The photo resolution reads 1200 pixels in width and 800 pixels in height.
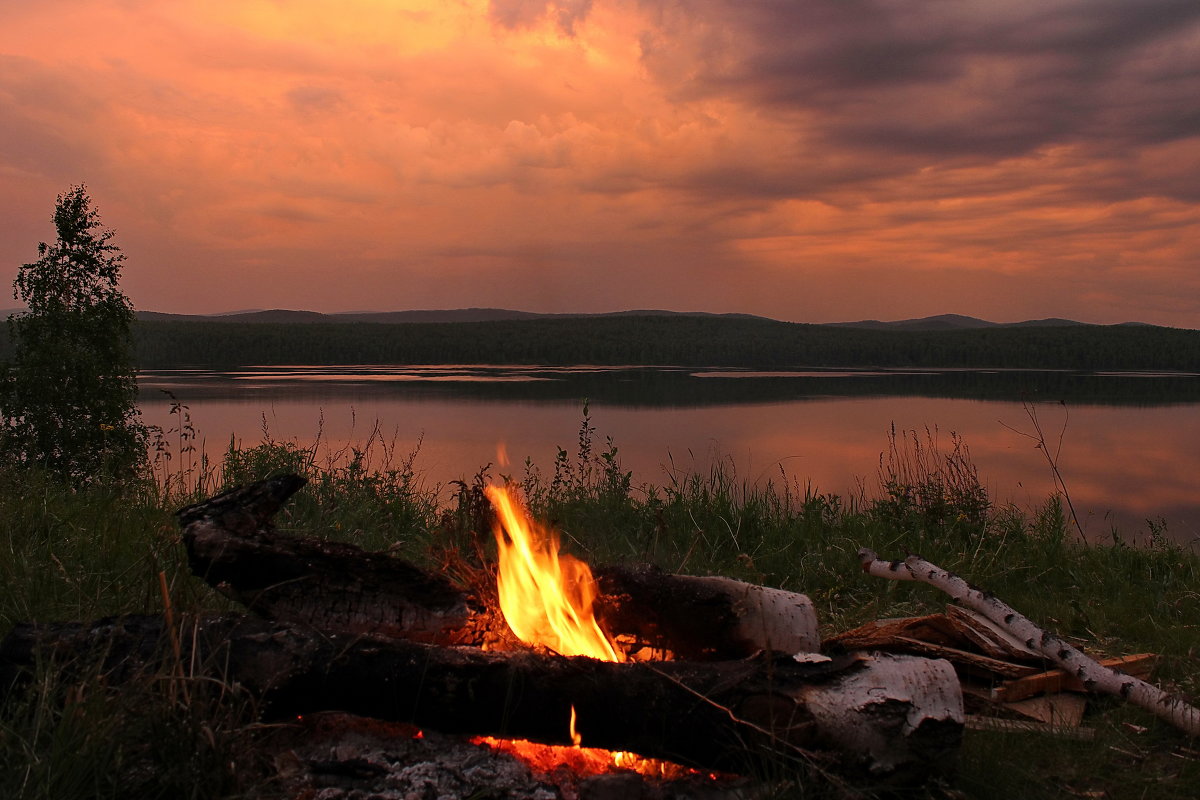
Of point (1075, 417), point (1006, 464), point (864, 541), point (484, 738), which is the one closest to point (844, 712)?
point (484, 738)

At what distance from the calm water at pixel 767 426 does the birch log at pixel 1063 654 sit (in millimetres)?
5033

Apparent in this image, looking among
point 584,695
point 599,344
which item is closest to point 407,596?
point 584,695

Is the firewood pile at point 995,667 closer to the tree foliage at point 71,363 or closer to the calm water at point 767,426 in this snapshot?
the calm water at point 767,426

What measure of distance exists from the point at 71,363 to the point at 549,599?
40.5 ft

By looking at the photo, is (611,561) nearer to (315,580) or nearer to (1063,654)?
(315,580)

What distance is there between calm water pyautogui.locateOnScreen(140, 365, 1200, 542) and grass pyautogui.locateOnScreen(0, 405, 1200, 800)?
1323mm

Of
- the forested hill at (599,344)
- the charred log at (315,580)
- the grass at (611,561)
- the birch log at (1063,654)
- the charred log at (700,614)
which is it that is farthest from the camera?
the forested hill at (599,344)

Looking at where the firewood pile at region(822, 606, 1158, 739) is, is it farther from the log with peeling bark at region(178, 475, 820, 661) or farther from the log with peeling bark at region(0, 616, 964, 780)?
the log with peeling bark at region(0, 616, 964, 780)

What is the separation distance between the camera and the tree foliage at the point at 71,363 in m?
12.6

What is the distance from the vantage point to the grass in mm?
2523

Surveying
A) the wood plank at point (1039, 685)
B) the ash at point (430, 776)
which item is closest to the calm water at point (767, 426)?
the wood plank at point (1039, 685)

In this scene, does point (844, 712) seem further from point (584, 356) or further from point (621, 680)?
point (584, 356)

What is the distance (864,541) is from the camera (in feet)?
23.2

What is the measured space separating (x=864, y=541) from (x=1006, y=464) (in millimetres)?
18375
